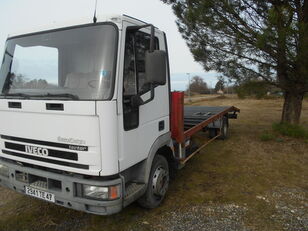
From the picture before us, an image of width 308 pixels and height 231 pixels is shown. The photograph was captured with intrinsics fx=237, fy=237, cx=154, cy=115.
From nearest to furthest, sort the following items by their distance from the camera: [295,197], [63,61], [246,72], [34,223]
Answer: [63,61], [34,223], [295,197], [246,72]

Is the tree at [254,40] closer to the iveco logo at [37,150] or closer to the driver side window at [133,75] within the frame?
the driver side window at [133,75]

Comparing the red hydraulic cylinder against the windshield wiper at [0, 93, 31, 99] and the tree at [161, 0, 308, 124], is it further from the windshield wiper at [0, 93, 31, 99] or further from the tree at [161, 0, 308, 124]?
the tree at [161, 0, 308, 124]

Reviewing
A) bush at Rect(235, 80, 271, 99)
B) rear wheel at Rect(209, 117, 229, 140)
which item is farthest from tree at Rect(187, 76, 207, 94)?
rear wheel at Rect(209, 117, 229, 140)

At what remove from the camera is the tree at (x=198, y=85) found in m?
44.9

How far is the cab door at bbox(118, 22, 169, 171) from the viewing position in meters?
2.44

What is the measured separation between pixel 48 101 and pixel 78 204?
1.07 meters

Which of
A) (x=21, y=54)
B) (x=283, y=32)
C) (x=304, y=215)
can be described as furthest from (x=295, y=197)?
(x=21, y=54)

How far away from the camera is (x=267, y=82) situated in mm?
7016

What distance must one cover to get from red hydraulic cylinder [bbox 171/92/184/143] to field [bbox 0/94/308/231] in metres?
0.92

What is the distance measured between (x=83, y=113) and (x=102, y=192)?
0.79 meters

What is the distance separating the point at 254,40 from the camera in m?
6.03

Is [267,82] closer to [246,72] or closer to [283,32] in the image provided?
[246,72]

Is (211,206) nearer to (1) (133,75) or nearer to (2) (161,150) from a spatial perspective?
(2) (161,150)

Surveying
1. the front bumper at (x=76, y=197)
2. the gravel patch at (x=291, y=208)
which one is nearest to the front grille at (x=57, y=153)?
the front bumper at (x=76, y=197)
